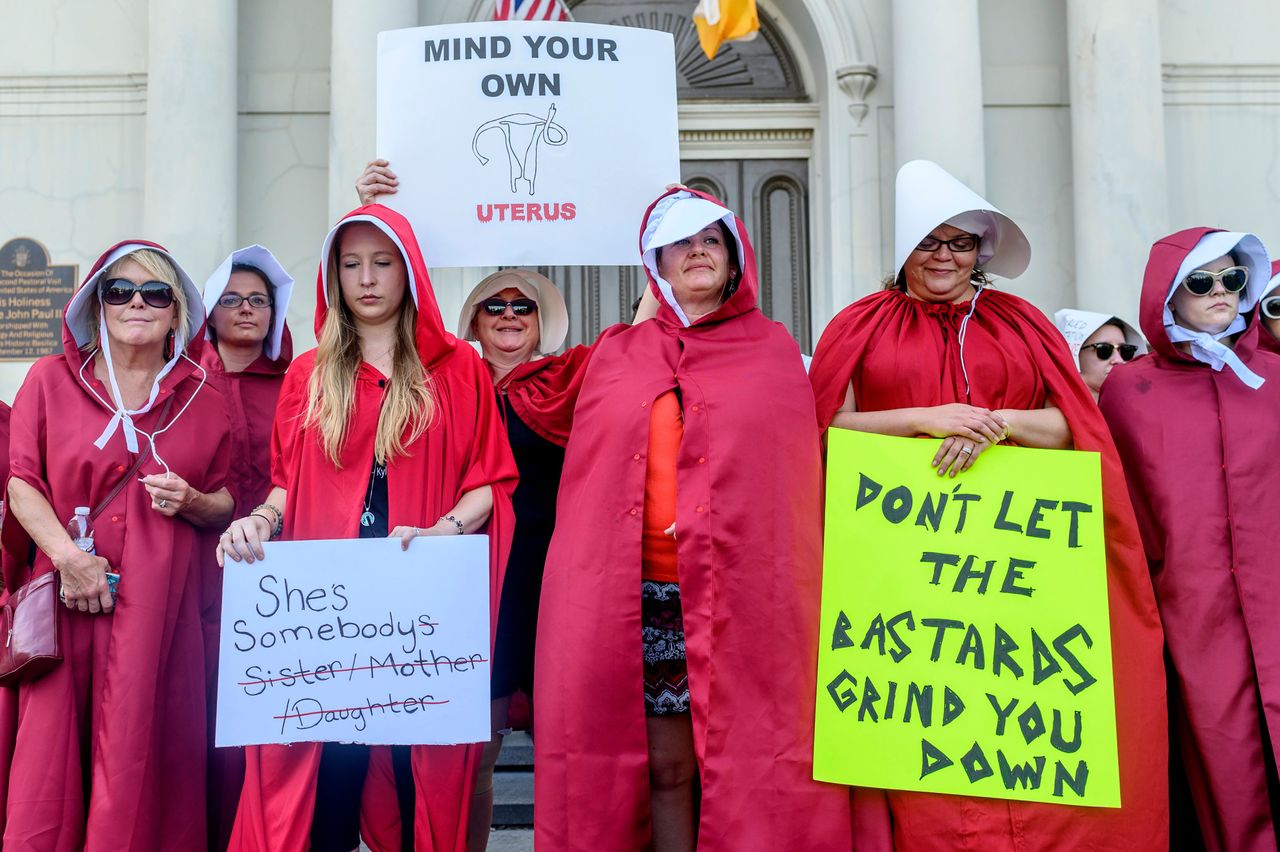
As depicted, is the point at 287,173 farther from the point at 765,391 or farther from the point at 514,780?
the point at 765,391

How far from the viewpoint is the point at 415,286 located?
314cm

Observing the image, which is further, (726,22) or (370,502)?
(726,22)

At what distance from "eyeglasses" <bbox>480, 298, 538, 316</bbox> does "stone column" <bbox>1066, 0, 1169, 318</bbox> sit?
15.5 ft

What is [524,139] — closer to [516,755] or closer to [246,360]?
[246,360]

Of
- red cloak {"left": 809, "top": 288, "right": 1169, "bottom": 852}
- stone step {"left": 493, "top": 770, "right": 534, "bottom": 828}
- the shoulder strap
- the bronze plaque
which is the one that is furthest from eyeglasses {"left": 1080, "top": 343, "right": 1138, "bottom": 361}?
the bronze plaque

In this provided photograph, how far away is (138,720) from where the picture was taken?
Result: 10.1ft

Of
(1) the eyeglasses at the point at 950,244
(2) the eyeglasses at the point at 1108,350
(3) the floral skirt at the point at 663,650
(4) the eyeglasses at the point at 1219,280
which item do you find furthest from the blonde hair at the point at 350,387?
(2) the eyeglasses at the point at 1108,350

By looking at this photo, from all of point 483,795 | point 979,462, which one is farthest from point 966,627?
point 483,795

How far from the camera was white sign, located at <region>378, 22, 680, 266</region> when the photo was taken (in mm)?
3619

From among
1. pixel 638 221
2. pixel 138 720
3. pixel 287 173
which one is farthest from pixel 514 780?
pixel 287 173

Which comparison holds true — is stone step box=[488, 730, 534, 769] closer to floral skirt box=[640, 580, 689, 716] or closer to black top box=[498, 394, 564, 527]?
black top box=[498, 394, 564, 527]

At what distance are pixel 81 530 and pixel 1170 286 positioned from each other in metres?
3.31

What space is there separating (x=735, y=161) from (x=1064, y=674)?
6.32m

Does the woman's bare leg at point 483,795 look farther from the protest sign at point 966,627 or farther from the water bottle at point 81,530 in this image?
the water bottle at point 81,530
